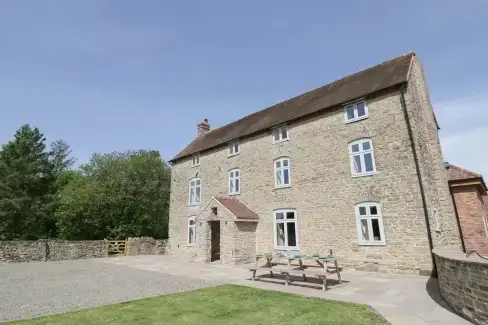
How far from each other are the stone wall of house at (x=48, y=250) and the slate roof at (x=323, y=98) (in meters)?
11.5

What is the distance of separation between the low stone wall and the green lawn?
19.5m

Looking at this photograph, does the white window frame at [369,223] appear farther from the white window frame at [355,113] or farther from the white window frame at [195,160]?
the white window frame at [195,160]

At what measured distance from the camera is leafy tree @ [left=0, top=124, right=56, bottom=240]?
94.9 ft

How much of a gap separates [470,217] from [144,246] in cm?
2496

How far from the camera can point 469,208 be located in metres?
14.8

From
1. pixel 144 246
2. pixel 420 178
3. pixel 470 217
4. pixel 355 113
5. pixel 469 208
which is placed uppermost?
pixel 355 113

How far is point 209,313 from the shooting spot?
6.51 m

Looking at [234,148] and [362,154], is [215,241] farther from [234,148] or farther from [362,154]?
[362,154]

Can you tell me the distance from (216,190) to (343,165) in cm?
1010

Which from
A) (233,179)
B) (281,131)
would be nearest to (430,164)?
(281,131)

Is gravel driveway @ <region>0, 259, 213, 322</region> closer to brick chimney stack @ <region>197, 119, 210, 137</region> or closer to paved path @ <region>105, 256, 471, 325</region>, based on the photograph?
paved path @ <region>105, 256, 471, 325</region>

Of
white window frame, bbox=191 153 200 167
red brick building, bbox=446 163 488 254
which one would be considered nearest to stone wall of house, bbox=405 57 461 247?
red brick building, bbox=446 163 488 254

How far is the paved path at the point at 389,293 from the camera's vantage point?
5859 millimetres

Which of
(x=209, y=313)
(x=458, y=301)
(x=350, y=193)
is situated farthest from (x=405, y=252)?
(x=209, y=313)
